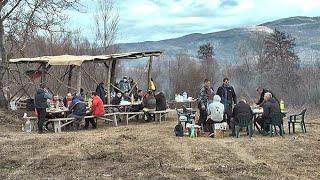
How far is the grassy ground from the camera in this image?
10.0 meters

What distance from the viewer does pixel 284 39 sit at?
5356cm

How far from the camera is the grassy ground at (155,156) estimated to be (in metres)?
10.0

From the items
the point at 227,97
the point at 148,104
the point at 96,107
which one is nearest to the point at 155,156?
the point at 227,97

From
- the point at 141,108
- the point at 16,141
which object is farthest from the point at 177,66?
the point at 16,141

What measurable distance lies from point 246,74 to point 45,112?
23.8m

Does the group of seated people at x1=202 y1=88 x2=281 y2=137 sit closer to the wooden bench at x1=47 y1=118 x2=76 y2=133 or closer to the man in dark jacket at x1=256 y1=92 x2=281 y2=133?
the man in dark jacket at x1=256 y1=92 x2=281 y2=133

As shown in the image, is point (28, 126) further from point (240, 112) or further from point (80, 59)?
point (240, 112)

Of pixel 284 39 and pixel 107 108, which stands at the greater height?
pixel 284 39

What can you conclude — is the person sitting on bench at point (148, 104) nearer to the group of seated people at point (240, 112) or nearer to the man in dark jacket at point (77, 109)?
the man in dark jacket at point (77, 109)

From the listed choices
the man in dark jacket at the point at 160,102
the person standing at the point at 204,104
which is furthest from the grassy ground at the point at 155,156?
the man in dark jacket at the point at 160,102

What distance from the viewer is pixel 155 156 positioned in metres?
11.5

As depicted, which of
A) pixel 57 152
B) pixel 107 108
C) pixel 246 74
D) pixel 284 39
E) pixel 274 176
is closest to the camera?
pixel 274 176

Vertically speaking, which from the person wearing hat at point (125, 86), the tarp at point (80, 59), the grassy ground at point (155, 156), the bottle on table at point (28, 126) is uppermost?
the tarp at point (80, 59)

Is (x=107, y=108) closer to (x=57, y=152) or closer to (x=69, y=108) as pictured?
(x=69, y=108)
